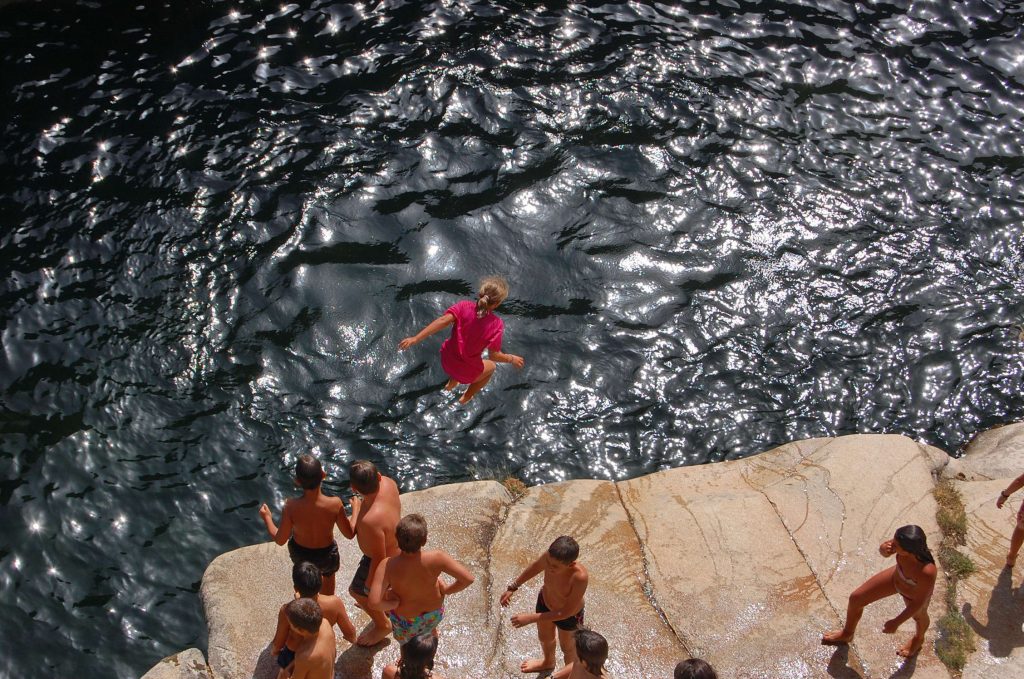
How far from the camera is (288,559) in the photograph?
8281mm

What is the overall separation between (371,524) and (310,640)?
104cm

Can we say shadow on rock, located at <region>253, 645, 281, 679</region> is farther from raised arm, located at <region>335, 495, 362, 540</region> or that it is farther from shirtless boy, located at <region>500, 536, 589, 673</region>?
shirtless boy, located at <region>500, 536, 589, 673</region>

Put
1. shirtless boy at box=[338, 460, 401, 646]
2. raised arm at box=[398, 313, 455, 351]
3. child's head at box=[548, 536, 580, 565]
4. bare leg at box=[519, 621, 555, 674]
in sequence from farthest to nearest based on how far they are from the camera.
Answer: raised arm at box=[398, 313, 455, 351] < bare leg at box=[519, 621, 555, 674] < shirtless boy at box=[338, 460, 401, 646] < child's head at box=[548, 536, 580, 565]

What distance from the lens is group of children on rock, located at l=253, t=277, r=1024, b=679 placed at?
620cm

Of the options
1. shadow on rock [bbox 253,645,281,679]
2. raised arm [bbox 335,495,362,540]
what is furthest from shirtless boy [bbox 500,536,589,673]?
shadow on rock [bbox 253,645,281,679]

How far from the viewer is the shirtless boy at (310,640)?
6.01 m

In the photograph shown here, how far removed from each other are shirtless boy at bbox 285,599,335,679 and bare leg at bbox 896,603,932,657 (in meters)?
4.64

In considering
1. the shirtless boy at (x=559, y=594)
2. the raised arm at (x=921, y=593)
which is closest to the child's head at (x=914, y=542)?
the raised arm at (x=921, y=593)

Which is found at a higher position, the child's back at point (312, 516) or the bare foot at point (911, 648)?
the child's back at point (312, 516)

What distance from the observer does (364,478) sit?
Answer: 686 centimetres

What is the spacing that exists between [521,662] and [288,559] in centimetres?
241

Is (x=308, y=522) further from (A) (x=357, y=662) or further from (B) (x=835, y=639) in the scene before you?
(B) (x=835, y=639)

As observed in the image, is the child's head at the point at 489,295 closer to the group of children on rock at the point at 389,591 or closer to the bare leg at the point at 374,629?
the group of children on rock at the point at 389,591

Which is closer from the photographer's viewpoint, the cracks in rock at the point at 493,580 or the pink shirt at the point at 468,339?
the cracks in rock at the point at 493,580
